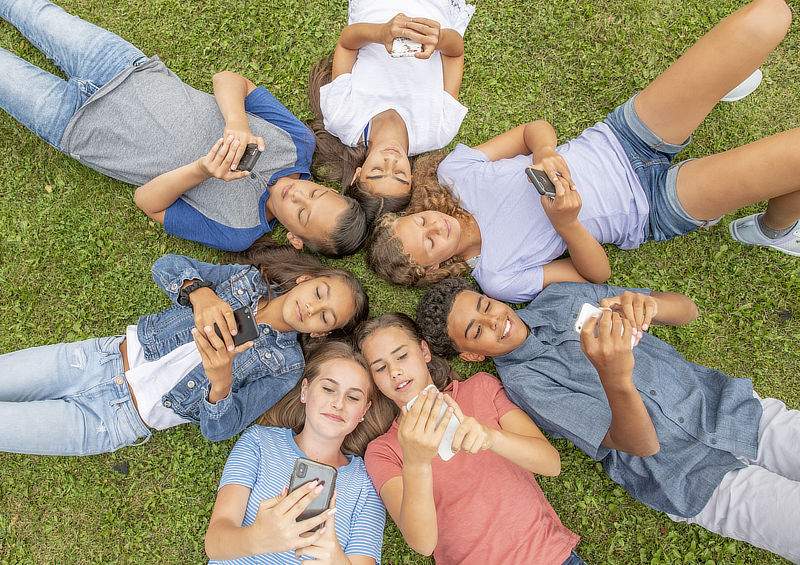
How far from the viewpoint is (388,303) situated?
4363 millimetres

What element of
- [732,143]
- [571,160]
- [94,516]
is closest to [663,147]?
[571,160]

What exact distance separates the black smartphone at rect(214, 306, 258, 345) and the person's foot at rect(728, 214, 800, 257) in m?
3.67

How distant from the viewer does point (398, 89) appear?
413cm

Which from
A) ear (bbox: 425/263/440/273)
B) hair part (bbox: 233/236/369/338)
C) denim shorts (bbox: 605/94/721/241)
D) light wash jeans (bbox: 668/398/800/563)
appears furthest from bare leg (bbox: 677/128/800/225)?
hair part (bbox: 233/236/369/338)

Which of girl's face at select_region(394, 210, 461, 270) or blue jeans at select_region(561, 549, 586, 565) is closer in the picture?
blue jeans at select_region(561, 549, 586, 565)

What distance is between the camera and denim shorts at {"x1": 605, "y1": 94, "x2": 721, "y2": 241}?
372 cm

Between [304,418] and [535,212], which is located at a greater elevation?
[535,212]

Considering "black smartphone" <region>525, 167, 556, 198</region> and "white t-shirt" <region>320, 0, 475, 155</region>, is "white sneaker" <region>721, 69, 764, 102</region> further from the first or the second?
"white t-shirt" <region>320, 0, 475, 155</region>

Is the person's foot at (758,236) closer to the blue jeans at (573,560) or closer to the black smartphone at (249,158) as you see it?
the blue jeans at (573,560)

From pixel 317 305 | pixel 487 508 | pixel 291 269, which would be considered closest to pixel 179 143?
pixel 291 269

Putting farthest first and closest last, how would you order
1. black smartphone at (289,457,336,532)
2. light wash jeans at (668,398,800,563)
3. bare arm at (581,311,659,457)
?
light wash jeans at (668,398,800,563)
bare arm at (581,311,659,457)
black smartphone at (289,457,336,532)

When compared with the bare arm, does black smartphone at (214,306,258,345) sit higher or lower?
lower

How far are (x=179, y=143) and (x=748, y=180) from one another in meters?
3.94

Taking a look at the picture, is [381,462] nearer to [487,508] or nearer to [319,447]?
[319,447]
